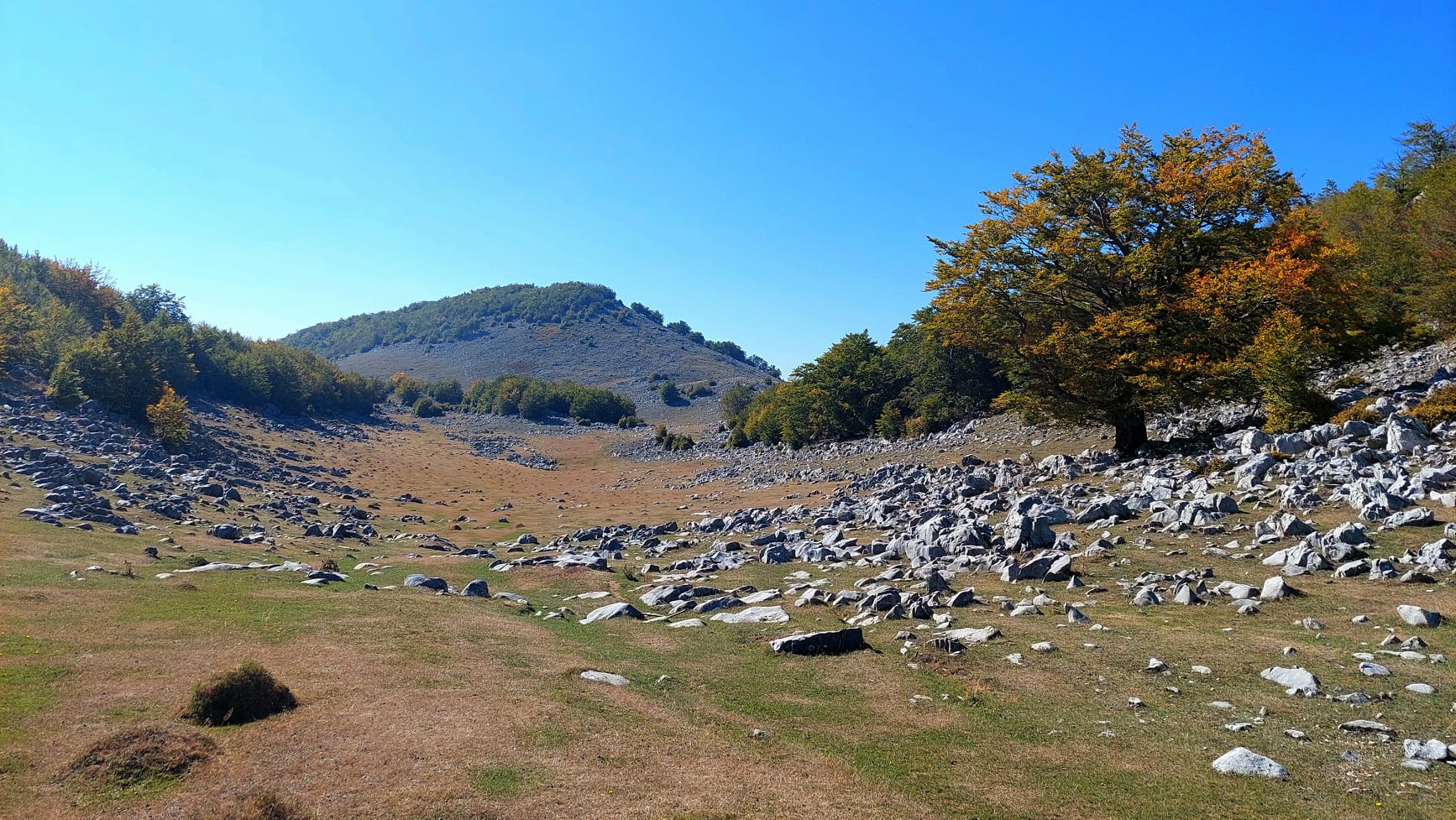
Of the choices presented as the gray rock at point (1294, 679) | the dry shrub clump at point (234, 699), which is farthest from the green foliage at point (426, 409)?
the gray rock at point (1294, 679)

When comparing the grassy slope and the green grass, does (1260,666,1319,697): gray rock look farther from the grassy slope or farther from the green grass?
the green grass

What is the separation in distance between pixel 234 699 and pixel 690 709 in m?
6.36

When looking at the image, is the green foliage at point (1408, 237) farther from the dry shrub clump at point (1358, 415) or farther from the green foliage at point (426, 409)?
the green foliage at point (426, 409)

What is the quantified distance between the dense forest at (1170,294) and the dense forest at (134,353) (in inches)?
2089

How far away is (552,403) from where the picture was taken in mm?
140750

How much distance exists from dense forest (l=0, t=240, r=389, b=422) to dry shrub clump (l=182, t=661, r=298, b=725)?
48.8m

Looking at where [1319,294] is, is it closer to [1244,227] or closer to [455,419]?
[1244,227]

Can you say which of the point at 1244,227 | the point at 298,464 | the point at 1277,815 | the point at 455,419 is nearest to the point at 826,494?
the point at 1244,227

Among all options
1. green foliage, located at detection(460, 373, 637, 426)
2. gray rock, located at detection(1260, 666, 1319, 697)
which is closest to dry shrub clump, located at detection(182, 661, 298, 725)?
gray rock, located at detection(1260, 666, 1319, 697)

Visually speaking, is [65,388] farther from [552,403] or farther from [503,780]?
[552,403]

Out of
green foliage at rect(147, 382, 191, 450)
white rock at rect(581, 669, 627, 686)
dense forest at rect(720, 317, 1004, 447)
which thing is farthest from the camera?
dense forest at rect(720, 317, 1004, 447)

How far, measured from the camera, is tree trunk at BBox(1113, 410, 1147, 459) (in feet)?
99.2

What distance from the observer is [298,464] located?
192ft

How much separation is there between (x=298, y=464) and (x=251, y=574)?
4443 centimetres
